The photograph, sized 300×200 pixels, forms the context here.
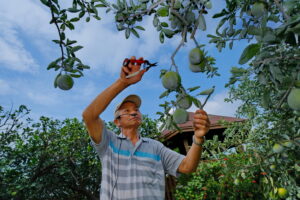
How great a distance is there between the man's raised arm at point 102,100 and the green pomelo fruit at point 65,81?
0.94 feet

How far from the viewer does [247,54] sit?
3.50 feet

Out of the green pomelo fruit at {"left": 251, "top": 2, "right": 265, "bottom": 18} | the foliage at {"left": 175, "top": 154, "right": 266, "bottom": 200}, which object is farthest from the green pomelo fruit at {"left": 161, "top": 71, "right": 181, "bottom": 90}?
the foliage at {"left": 175, "top": 154, "right": 266, "bottom": 200}

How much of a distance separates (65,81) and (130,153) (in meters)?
0.81

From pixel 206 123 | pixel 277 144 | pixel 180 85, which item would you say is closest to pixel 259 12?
pixel 180 85

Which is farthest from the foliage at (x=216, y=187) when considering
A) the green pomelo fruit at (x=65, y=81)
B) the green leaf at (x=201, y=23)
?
the green leaf at (x=201, y=23)

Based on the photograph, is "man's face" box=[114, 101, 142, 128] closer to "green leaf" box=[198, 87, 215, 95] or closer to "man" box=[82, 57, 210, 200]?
"man" box=[82, 57, 210, 200]

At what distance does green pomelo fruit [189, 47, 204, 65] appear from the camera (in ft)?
3.87

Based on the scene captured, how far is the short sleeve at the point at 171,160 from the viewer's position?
2.25 meters

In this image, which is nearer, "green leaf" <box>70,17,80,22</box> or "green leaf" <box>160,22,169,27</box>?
"green leaf" <box>160,22,169,27</box>

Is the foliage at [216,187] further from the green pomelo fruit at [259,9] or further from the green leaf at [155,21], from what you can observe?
the green pomelo fruit at [259,9]

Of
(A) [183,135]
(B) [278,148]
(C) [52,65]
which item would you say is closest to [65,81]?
(C) [52,65]

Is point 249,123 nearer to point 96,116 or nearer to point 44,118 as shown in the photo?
point 96,116

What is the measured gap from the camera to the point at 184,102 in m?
1.17

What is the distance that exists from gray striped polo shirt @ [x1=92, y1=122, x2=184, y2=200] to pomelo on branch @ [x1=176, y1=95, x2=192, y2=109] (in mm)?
979
